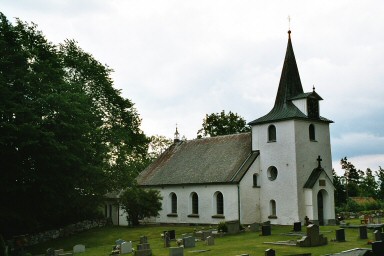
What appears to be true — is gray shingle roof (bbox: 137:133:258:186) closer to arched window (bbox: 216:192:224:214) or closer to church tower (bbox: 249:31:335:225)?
arched window (bbox: 216:192:224:214)

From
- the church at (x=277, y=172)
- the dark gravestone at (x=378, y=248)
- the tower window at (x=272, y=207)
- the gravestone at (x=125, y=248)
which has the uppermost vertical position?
the church at (x=277, y=172)

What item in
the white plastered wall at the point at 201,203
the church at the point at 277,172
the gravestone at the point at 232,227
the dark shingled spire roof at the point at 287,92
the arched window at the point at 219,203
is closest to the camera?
the gravestone at the point at 232,227

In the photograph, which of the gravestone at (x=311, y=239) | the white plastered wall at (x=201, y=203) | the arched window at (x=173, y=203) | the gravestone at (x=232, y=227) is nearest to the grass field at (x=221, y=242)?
the gravestone at (x=311, y=239)

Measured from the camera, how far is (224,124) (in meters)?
61.4

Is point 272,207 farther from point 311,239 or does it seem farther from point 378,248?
point 378,248

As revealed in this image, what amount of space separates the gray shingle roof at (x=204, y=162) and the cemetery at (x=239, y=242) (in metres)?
4.76

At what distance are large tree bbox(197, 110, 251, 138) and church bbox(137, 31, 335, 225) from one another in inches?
645

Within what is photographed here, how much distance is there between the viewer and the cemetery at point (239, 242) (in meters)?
23.4

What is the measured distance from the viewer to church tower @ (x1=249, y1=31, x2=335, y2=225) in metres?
38.9

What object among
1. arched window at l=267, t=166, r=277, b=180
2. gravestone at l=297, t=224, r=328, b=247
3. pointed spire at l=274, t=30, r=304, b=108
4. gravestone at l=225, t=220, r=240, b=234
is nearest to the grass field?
gravestone at l=297, t=224, r=328, b=247

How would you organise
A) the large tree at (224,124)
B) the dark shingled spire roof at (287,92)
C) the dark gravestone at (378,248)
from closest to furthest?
the dark gravestone at (378,248) → the dark shingled spire roof at (287,92) → the large tree at (224,124)

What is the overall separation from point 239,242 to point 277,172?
12566 mm

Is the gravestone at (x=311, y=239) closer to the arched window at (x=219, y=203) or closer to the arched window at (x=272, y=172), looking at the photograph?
the arched window at (x=272, y=172)

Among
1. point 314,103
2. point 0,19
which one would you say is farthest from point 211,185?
point 0,19
